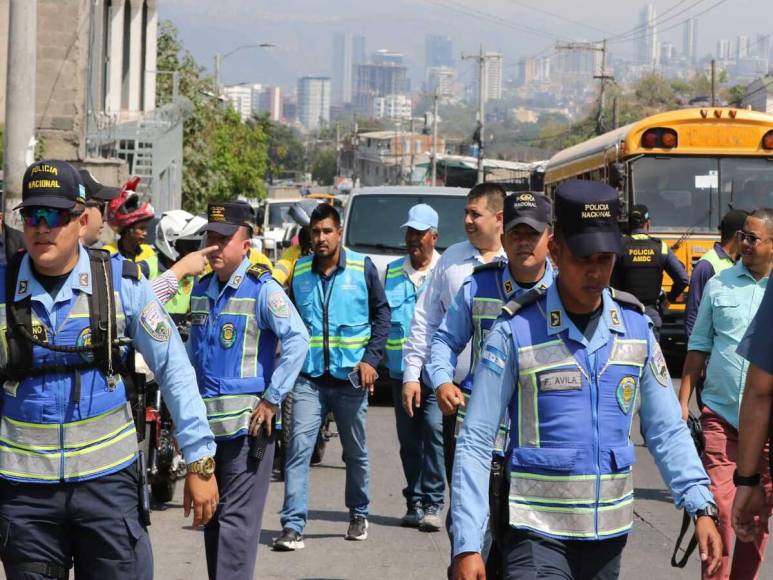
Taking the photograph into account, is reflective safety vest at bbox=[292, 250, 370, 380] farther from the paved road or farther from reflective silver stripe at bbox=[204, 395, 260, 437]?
reflective silver stripe at bbox=[204, 395, 260, 437]

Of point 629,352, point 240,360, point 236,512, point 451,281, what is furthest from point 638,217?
point 629,352

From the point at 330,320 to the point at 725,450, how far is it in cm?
300

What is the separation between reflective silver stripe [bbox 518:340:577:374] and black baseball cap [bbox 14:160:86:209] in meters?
1.69

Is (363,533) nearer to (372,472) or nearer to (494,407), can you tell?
(372,472)

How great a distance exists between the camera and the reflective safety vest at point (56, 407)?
4.95 m

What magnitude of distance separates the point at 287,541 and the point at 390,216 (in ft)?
25.8

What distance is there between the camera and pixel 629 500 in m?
4.63

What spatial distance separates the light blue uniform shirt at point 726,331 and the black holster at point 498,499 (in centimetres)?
293

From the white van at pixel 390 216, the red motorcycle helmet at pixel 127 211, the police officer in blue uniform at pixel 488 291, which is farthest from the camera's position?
the white van at pixel 390 216

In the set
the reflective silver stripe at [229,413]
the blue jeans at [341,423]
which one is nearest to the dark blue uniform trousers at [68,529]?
the reflective silver stripe at [229,413]

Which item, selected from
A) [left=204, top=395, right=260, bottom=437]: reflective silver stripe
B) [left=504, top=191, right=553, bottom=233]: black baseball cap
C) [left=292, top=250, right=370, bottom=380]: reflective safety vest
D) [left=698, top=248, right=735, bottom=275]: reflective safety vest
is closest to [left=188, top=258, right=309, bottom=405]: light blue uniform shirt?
[left=204, top=395, right=260, bottom=437]: reflective silver stripe

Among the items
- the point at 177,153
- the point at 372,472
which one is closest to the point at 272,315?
the point at 372,472

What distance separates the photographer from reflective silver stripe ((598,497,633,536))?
4512 mm

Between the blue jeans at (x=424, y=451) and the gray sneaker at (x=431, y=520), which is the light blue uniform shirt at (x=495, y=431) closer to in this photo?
the blue jeans at (x=424, y=451)
